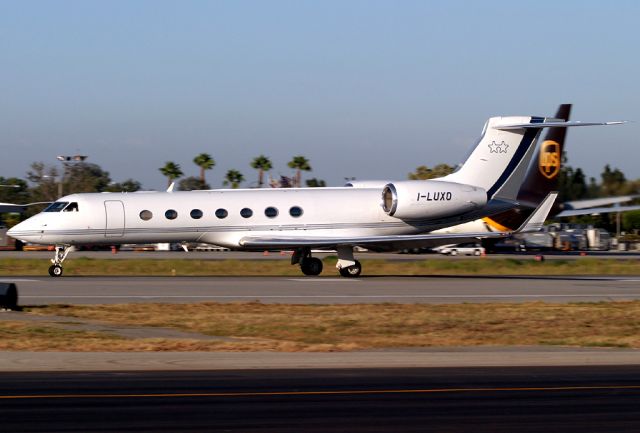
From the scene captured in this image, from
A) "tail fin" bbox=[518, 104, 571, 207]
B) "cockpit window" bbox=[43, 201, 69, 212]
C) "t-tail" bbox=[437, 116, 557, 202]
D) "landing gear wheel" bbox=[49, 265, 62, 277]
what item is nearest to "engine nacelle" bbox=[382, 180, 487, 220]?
"t-tail" bbox=[437, 116, 557, 202]

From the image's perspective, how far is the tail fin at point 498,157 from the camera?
1345 inches

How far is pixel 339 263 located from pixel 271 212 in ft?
9.56

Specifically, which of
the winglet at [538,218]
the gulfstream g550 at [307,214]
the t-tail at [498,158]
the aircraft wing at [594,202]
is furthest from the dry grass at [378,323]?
the aircraft wing at [594,202]

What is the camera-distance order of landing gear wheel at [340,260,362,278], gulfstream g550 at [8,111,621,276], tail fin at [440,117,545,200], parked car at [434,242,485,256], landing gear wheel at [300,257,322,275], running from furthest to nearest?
parked car at [434,242,485,256]
tail fin at [440,117,545,200]
landing gear wheel at [300,257,322,275]
landing gear wheel at [340,260,362,278]
gulfstream g550 at [8,111,621,276]

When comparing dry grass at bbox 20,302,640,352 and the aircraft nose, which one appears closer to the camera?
dry grass at bbox 20,302,640,352

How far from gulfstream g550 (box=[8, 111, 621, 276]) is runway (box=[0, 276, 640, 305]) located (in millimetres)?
1530

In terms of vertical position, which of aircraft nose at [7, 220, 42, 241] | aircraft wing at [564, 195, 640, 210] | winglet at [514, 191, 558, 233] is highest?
aircraft wing at [564, 195, 640, 210]

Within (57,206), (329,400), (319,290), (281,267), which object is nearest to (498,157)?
(281,267)

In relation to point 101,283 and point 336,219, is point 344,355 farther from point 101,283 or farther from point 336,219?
point 336,219

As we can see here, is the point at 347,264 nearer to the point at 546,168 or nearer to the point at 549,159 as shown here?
the point at 546,168

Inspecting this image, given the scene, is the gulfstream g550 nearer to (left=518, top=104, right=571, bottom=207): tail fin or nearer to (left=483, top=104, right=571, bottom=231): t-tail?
(left=483, top=104, right=571, bottom=231): t-tail

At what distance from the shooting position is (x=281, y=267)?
37.8m

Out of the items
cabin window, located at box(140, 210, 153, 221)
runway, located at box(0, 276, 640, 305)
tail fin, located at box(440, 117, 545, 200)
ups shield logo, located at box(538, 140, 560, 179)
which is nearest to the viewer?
runway, located at box(0, 276, 640, 305)

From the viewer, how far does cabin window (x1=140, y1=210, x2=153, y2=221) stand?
105 ft
